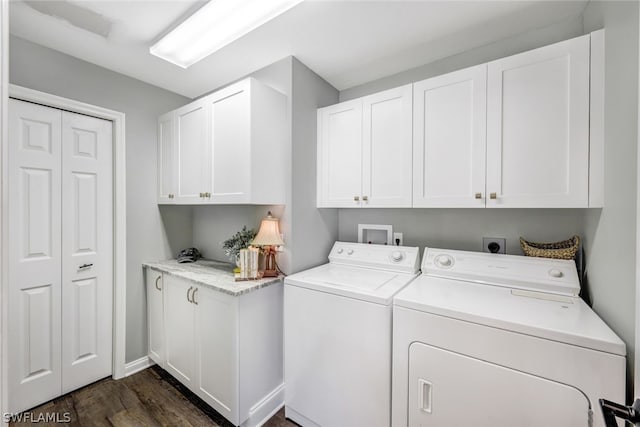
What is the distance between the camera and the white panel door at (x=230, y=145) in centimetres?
177

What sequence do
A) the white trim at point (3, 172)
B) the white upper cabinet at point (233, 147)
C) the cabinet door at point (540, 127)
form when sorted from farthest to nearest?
the white upper cabinet at point (233, 147)
the cabinet door at point (540, 127)
the white trim at point (3, 172)

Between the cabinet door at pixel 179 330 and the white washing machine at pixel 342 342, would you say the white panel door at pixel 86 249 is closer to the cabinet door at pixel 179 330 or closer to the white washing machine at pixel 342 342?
the cabinet door at pixel 179 330

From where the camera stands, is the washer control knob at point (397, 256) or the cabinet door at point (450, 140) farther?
the washer control knob at point (397, 256)

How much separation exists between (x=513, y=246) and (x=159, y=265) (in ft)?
9.04

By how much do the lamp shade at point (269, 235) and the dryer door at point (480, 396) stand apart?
1069mm

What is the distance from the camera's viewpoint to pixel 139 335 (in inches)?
90.7

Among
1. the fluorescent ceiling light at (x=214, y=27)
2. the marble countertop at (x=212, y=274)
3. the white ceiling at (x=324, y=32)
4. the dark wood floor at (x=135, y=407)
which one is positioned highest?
the white ceiling at (x=324, y=32)

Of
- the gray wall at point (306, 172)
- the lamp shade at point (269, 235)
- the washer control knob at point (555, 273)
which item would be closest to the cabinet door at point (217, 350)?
the lamp shade at point (269, 235)

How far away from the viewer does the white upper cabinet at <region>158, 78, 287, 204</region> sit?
1.77 metres

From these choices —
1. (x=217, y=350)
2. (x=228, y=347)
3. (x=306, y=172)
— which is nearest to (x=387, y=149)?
(x=306, y=172)

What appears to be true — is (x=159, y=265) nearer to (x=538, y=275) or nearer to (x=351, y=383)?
(x=351, y=383)

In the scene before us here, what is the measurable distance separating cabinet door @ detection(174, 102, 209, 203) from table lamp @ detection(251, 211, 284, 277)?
59cm

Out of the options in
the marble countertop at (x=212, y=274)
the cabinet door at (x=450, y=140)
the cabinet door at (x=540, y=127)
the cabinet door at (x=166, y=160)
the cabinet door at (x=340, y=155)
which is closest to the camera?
the cabinet door at (x=540, y=127)

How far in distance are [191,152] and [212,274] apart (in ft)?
3.37
